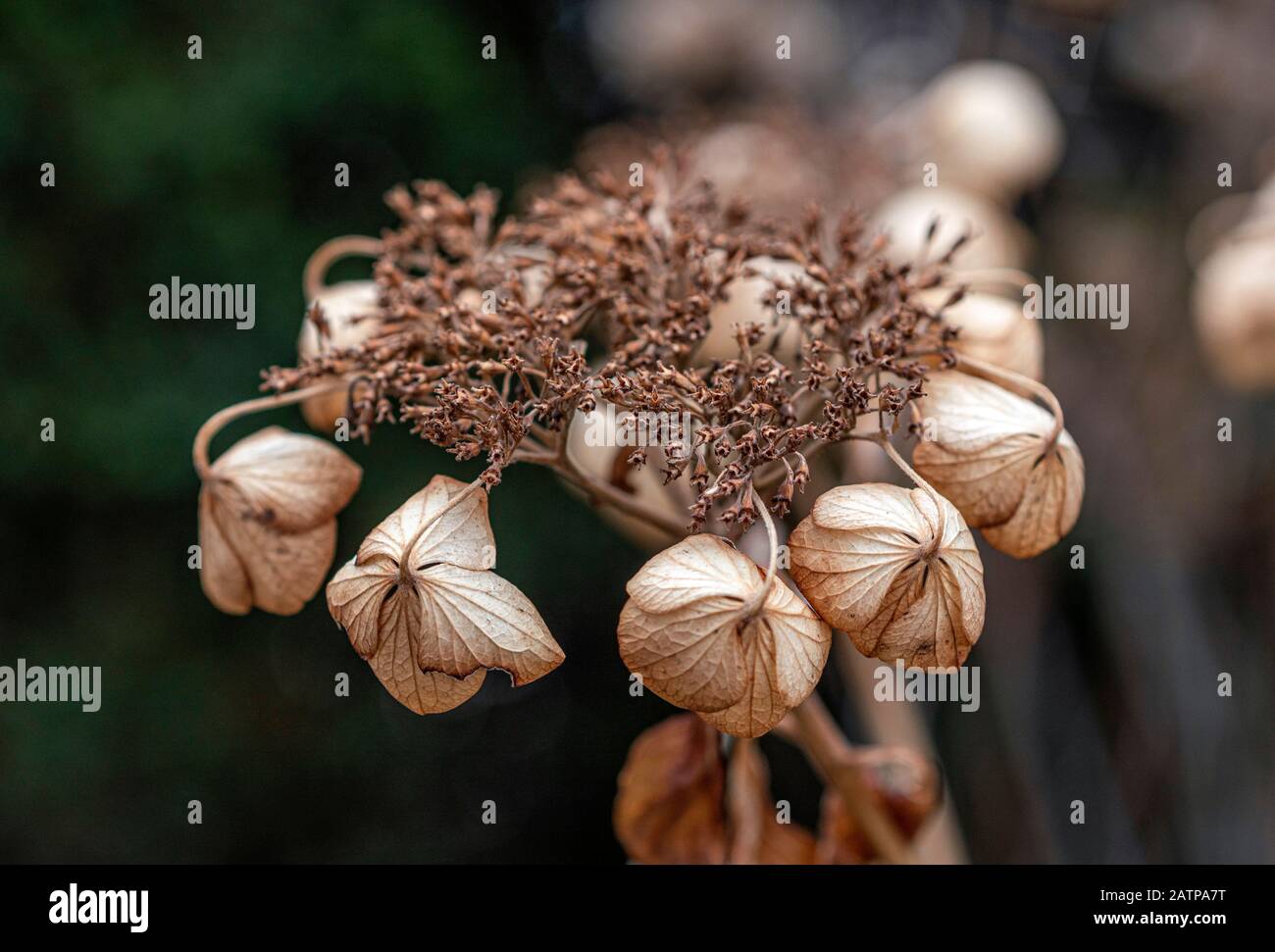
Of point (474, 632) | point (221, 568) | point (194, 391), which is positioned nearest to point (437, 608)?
point (474, 632)

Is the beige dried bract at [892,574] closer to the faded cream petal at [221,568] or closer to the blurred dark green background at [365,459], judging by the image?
the faded cream petal at [221,568]

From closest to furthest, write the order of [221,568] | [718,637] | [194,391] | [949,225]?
[718,637]
[221,568]
[949,225]
[194,391]

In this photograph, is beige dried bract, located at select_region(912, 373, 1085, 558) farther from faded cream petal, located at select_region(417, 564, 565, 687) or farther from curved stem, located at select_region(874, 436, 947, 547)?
faded cream petal, located at select_region(417, 564, 565, 687)

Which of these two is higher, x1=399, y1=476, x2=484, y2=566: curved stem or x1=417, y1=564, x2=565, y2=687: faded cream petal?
x1=399, y1=476, x2=484, y2=566: curved stem

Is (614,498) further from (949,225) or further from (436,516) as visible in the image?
(949,225)

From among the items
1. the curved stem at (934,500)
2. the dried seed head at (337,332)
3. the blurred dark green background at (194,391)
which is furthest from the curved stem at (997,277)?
the blurred dark green background at (194,391)

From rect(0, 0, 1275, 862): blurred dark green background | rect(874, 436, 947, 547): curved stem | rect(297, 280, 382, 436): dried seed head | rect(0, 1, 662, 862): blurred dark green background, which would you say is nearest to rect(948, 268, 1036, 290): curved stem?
rect(874, 436, 947, 547): curved stem
